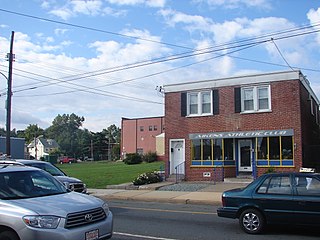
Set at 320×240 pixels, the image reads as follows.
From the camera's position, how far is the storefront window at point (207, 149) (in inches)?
941

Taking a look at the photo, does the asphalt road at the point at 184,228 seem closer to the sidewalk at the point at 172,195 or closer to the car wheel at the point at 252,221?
the car wheel at the point at 252,221

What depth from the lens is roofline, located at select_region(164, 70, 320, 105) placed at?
71.1ft

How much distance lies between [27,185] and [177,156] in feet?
59.8

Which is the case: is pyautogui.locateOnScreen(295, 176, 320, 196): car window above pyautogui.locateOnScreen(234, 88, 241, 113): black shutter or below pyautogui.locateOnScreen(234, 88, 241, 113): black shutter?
below

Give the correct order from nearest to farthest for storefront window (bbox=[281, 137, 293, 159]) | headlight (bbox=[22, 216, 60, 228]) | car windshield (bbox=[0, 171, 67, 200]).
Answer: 1. headlight (bbox=[22, 216, 60, 228])
2. car windshield (bbox=[0, 171, 67, 200])
3. storefront window (bbox=[281, 137, 293, 159])

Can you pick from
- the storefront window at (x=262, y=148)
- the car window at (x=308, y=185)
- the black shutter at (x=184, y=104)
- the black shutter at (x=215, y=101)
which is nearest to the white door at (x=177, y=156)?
the black shutter at (x=184, y=104)

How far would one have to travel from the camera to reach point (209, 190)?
64.1 feet

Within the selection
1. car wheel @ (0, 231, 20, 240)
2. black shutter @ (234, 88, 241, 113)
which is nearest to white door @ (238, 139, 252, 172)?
black shutter @ (234, 88, 241, 113)

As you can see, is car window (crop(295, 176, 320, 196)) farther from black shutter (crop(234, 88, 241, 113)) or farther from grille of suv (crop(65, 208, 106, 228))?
black shutter (crop(234, 88, 241, 113))

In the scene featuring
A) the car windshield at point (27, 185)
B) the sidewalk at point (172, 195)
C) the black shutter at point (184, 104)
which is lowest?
the sidewalk at point (172, 195)

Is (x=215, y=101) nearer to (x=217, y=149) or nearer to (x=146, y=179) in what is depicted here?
(x=217, y=149)

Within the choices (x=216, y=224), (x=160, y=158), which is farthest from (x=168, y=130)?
(x=160, y=158)

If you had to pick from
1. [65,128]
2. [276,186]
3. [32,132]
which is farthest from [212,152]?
[32,132]

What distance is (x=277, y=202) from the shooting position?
29.7 ft
